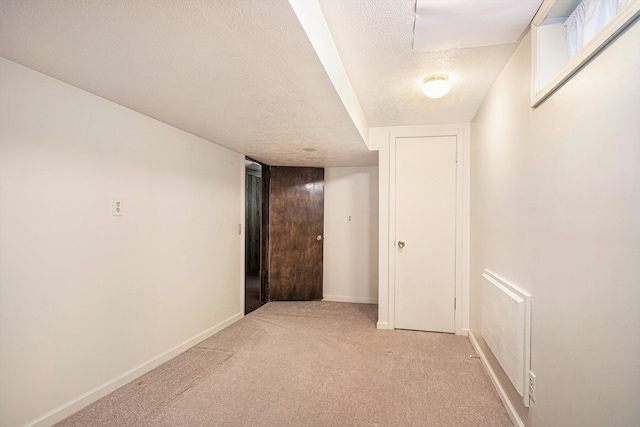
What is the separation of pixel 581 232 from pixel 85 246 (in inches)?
103

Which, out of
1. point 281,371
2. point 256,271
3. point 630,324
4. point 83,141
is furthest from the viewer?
point 256,271

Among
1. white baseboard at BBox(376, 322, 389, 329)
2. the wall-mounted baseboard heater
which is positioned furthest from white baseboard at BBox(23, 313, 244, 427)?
the wall-mounted baseboard heater

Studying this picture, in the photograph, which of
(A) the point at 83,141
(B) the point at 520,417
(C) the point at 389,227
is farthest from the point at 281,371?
(A) the point at 83,141

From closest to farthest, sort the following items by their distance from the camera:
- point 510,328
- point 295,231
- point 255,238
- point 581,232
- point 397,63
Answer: point 581,232 < point 510,328 < point 397,63 < point 295,231 < point 255,238

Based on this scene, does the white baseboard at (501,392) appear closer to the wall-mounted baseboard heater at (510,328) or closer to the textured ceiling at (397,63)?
the wall-mounted baseboard heater at (510,328)

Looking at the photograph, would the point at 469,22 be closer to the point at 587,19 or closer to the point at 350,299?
the point at 587,19

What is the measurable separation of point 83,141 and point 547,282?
2.73 m

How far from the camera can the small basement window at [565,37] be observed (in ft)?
3.57

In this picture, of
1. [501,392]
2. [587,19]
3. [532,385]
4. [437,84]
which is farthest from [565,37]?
[501,392]

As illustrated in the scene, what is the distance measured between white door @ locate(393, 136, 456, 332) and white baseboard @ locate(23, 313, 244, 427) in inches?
84.3

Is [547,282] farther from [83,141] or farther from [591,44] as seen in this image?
[83,141]

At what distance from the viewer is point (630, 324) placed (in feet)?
2.99

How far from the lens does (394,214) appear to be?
11.0 ft

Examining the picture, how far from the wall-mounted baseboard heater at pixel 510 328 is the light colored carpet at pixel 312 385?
1.07ft
